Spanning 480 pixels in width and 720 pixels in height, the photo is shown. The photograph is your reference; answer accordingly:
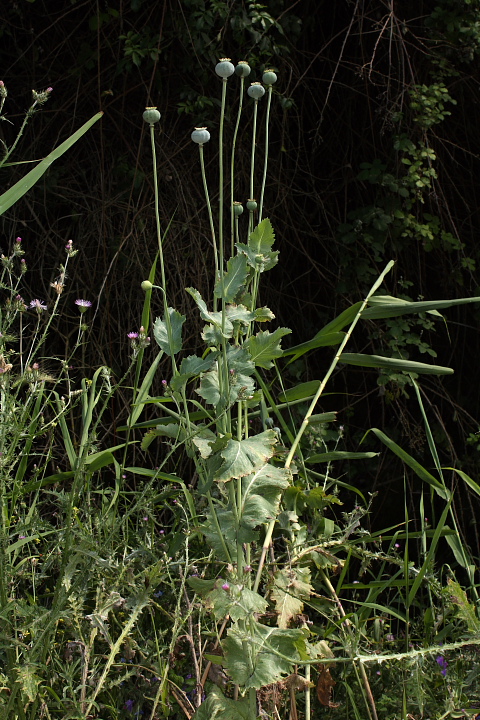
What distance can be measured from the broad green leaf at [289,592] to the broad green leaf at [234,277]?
1.45 ft

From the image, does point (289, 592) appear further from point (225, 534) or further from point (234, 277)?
point (234, 277)

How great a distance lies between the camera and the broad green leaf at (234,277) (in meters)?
1.11

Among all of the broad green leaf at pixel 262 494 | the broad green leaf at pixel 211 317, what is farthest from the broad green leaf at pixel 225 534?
the broad green leaf at pixel 211 317

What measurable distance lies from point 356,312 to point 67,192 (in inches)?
52.8

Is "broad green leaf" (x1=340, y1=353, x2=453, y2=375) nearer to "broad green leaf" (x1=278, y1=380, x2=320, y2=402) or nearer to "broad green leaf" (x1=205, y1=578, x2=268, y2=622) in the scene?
"broad green leaf" (x1=278, y1=380, x2=320, y2=402)

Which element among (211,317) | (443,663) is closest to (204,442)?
(211,317)

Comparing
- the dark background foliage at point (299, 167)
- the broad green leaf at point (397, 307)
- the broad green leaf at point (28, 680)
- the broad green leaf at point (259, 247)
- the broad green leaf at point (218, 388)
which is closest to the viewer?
the broad green leaf at point (28, 680)

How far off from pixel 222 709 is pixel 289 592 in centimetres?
20

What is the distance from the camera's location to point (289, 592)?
1.14 meters

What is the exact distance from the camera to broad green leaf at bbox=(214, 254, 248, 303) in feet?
3.64

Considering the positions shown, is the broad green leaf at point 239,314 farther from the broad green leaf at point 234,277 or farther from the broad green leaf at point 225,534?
the broad green leaf at point 225,534

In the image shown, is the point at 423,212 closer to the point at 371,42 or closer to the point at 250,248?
the point at 371,42

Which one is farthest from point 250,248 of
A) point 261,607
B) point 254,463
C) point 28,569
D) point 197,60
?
point 197,60

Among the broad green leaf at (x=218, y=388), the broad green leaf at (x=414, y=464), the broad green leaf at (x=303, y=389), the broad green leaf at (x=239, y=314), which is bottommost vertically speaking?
the broad green leaf at (x=414, y=464)
